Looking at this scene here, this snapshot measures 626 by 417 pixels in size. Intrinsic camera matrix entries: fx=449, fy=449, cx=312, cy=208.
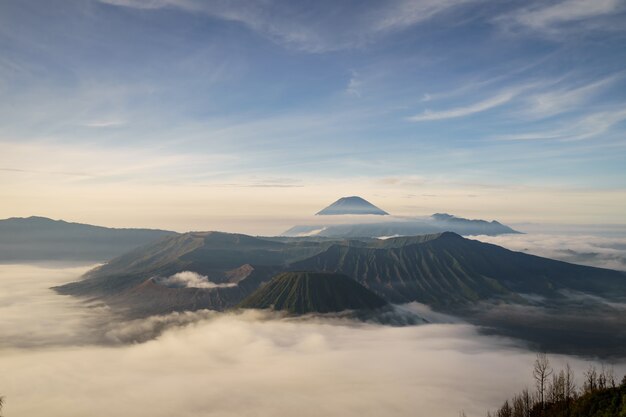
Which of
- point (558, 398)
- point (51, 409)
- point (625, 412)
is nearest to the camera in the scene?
point (625, 412)

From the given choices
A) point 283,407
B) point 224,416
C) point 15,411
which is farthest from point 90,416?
point 283,407

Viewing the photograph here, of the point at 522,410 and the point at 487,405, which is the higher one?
the point at 522,410

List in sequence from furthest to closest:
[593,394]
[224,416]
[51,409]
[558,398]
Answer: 1. [51,409]
2. [224,416]
3. [558,398]
4. [593,394]

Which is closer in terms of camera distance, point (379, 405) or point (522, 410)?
point (522, 410)

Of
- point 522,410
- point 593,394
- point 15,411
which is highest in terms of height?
point 593,394

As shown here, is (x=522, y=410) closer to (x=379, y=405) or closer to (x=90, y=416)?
(x=379, y=405)

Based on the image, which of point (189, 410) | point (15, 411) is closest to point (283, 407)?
point (189, 410)

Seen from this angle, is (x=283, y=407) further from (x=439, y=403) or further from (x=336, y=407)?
(x=439, y=403)

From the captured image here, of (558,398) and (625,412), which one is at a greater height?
(625,412)

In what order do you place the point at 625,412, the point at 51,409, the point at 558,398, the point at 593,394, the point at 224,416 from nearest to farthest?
the point at 625,412, the point at 593,394, the point at 558,398, the point at 224,416, the point at 51,409
